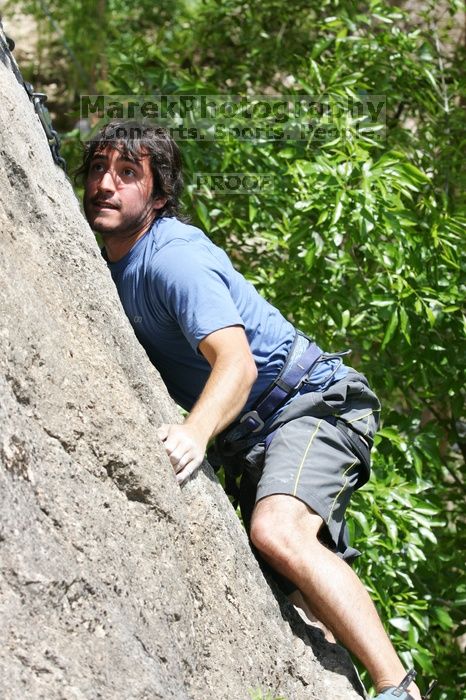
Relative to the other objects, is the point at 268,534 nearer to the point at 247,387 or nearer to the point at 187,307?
the point at 247,387

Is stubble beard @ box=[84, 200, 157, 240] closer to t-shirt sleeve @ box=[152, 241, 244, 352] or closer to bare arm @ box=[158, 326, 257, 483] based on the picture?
t-shirt sleeve @ box=[152, 241, 244, 352]

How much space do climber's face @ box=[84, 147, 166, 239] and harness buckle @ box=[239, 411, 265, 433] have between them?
67 centimetres

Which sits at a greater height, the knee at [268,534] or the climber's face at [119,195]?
the climber's face at [119,195]

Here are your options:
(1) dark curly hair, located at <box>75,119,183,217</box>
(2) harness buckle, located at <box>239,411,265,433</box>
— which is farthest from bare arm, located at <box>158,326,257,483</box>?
(1) dark curly hair, located at <box>75,119,183,217</box>

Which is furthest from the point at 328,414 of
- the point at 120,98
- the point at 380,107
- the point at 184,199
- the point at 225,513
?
the point at 380,107

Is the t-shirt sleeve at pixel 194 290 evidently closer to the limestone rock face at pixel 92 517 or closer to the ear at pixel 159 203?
the limestone rock face at pixel 92 517

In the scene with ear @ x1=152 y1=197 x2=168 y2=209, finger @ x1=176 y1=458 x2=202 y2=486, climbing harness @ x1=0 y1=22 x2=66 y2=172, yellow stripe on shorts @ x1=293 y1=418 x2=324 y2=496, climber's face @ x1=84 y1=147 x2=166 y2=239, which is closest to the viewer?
finger @ x1=176 y1=458 x2=202 y2=486

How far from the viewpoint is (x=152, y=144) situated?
373cm

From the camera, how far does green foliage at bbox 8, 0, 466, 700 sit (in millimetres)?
4887

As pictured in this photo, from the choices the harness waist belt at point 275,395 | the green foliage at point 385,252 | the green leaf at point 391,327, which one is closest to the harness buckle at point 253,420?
the harness waist belt at point 275,395

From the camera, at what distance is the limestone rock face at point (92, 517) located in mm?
2287

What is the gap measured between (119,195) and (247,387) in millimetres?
836

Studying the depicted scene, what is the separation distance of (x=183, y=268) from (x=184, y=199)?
211cm

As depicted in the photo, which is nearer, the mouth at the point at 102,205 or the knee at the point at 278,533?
the knee at the point at 278,533
